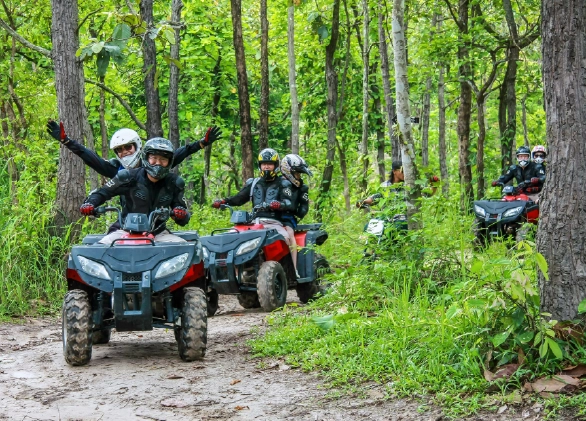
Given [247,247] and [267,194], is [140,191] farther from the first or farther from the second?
[267,194]

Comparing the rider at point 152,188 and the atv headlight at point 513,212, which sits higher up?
the rider at point 152,188

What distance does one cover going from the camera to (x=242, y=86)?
16.5m

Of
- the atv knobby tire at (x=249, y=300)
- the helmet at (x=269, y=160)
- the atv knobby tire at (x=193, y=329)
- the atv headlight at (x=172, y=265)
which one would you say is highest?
the helmet at (x=269, y=160)

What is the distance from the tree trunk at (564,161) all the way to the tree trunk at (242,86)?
11.3 meters

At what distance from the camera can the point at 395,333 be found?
6609 millimetres

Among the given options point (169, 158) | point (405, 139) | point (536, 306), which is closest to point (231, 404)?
point (536, 306)

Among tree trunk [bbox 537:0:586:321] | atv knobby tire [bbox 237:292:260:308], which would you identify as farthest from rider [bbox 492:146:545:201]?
tree trunk [bbox 537:0:586:321]

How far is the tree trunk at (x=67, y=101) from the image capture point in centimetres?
1171

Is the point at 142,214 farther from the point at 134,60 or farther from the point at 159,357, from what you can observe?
the point at 134,60

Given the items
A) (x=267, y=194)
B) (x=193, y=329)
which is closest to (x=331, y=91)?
(x=267, y=194)

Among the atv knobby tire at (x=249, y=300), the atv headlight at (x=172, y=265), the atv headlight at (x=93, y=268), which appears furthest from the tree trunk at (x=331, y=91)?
the atv headlight at (x=93, y=268)

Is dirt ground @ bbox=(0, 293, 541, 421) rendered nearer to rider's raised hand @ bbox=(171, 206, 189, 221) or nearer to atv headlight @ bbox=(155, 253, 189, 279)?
atv headlight @ bbox=(155, 253, 189, 279)

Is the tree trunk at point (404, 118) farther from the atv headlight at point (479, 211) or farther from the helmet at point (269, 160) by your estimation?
the atv headlight at point (479, 211)

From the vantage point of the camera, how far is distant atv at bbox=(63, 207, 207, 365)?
7004mm
